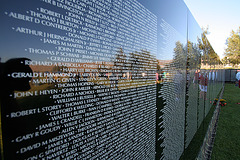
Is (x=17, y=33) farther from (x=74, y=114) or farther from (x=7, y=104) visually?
(x=74, y=114)

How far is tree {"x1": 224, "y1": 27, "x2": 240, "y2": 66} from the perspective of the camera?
28.2 metres

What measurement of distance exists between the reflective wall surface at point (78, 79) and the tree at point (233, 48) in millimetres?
35498

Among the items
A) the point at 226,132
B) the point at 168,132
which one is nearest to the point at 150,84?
the point at 168,132

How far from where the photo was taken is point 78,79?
0.92m

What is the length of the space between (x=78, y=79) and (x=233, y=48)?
122 ft

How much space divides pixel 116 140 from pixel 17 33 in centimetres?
106

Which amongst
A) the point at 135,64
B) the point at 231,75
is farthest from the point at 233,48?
the point at 135,64

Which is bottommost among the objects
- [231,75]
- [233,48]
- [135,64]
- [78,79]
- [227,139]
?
[227,139]

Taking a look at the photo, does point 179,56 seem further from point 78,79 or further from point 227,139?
point 227,139

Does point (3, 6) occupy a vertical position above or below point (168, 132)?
above

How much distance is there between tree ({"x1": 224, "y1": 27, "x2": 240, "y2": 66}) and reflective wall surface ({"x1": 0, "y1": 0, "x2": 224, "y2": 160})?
116 feet

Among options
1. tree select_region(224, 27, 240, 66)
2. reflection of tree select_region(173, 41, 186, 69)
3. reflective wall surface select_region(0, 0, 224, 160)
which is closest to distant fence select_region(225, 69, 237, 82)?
tree select_region(224, 27, 240, 66)

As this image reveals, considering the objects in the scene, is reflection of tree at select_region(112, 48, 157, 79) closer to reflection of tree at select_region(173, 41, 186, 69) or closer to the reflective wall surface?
the reflective wall surface

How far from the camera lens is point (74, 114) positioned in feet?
2.93
